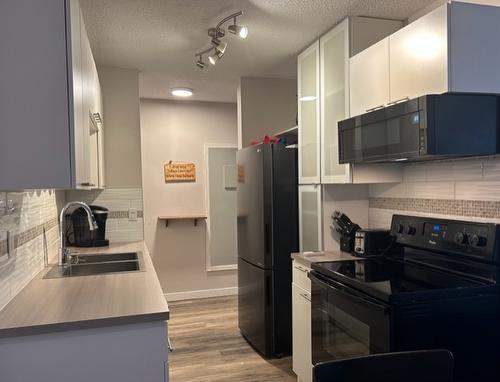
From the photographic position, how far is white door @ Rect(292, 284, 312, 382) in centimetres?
246

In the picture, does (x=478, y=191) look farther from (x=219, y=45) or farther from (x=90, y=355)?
(x=90, y=355)

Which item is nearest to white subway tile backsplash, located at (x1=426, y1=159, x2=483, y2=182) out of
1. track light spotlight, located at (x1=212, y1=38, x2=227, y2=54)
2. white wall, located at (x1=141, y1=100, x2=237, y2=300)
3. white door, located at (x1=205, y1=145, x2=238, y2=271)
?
track light spotlight, located at (x1=212, y1=38, x2=227, y2=54)

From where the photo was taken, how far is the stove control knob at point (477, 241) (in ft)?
5.84

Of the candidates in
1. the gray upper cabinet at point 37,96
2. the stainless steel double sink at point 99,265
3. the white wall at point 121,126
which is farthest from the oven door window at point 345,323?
the white wall at point 121,126

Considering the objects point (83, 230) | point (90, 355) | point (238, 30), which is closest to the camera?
point (90, 355)

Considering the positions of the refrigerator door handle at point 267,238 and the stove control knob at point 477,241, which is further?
the refrigerator door handle at point 267,238

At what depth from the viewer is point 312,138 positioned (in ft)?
9.52

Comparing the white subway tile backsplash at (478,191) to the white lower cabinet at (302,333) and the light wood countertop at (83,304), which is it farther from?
the light wood countertop at (83,304)

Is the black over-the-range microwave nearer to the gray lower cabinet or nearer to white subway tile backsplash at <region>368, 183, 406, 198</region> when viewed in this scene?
white subway tile backsplash at <region>368, 183, 406, 198</region>

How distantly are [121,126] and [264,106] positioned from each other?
51.3 inches

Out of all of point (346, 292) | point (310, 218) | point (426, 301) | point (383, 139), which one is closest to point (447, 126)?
point (383, 139)

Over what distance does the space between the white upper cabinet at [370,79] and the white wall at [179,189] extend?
8.63 ft

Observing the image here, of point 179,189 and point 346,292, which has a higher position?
point 179,189

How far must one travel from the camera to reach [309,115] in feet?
9.71
